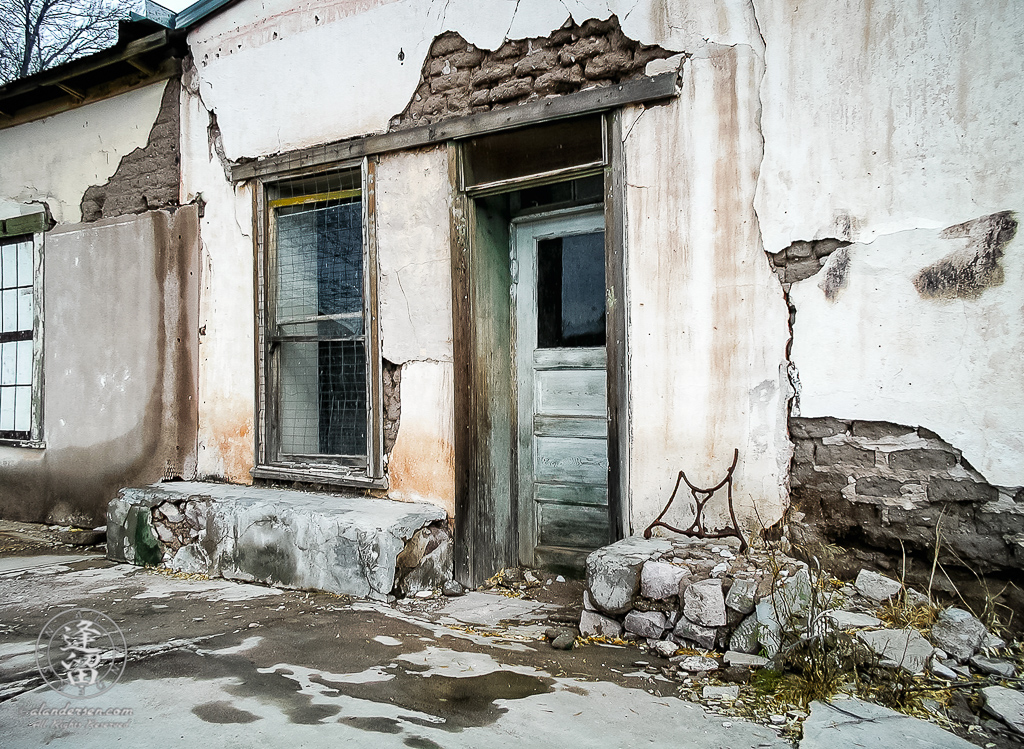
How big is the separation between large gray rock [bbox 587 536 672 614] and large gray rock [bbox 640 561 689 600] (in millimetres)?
44

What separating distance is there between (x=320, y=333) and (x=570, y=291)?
5.62 ft

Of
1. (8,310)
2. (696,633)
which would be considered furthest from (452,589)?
(8,310)

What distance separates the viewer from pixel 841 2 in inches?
116

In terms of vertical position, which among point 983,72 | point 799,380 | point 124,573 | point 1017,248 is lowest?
point 124,573

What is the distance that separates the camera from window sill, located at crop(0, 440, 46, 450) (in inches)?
222

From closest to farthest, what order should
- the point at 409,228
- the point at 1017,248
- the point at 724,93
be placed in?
the point at 1017,248, the point at 724,93, the point at 409,228

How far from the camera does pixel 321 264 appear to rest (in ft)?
15.0

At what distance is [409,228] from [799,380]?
2.35 m

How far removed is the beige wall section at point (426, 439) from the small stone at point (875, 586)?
2.06 meters

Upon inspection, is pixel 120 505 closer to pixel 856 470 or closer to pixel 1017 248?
pixel 856 470

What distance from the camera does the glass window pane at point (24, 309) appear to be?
5895mm

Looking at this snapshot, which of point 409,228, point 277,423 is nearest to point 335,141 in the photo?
point 409,228

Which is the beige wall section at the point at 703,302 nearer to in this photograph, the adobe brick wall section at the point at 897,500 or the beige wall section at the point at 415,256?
the adobe brick wall section at the point at 897,500

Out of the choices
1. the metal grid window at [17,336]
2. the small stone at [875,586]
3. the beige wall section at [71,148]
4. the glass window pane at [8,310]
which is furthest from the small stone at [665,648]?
the glass window pane at [8,310]
